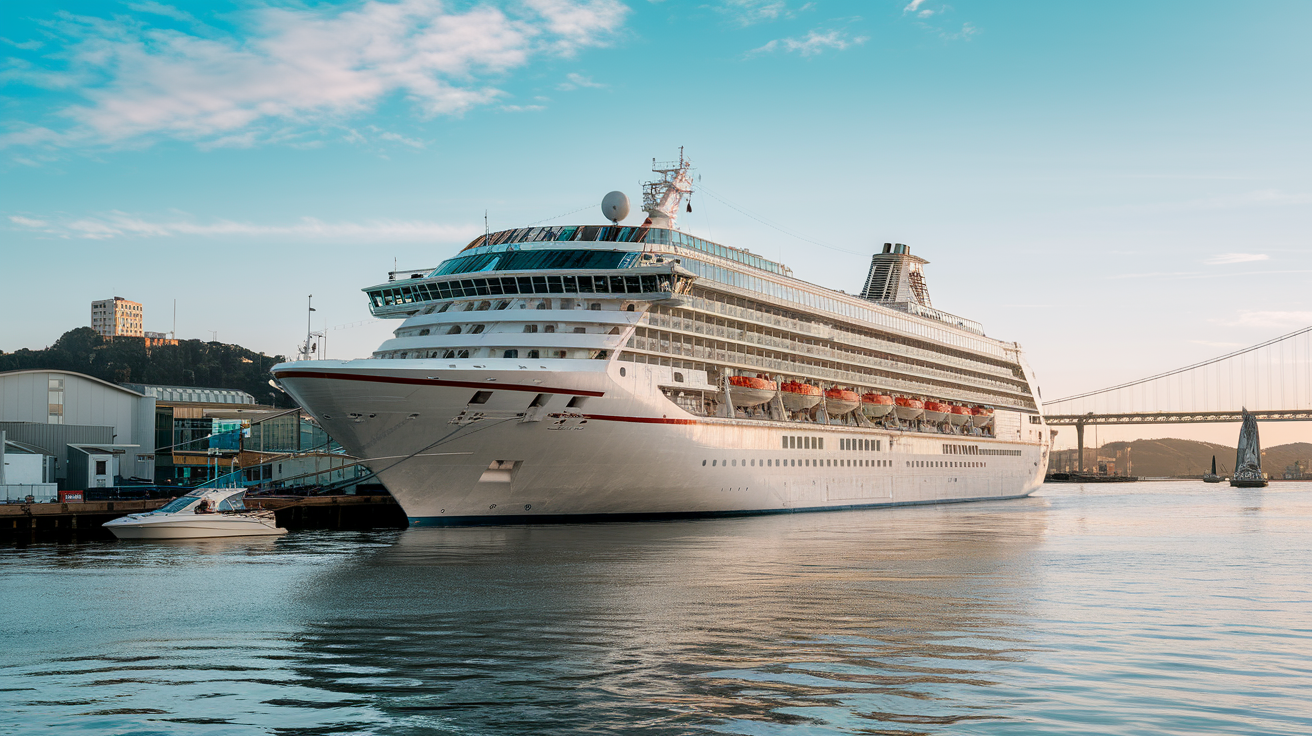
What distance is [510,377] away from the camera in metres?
33.9

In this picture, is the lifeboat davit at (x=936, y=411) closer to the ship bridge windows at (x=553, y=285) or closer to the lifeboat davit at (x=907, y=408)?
the lifeboat davit at (x=907, y=408)

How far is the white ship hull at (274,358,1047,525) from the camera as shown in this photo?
32.9 metres

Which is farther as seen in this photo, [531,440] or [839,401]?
[839,401]

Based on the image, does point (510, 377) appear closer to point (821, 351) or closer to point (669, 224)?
point (669, 224)

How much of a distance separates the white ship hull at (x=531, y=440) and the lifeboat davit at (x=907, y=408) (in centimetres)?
1792

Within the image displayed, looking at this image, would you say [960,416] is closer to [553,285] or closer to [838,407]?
[838,407]

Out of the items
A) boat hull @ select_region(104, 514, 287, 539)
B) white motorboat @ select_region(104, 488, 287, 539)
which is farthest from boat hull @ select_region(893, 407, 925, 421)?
A: boat hull @ select_region(104, 514, 287, 539)

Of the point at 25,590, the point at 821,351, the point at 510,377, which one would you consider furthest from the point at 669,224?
the point at 25,590

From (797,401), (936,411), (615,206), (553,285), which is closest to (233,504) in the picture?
(553,285)

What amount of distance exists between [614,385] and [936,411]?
116ft

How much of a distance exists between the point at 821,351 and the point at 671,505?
53.8ft

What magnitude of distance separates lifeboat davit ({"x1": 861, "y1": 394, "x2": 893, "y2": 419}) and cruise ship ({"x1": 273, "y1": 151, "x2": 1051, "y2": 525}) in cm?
14

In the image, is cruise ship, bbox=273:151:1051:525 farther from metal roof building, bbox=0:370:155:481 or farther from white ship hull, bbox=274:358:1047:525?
metal roof building, bbox=0:370:155:481

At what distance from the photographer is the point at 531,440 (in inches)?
1379
